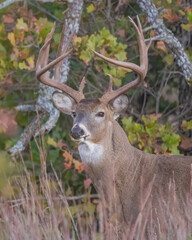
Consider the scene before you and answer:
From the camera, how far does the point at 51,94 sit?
23.3 ft

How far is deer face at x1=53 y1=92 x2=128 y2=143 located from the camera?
5707 millimetres

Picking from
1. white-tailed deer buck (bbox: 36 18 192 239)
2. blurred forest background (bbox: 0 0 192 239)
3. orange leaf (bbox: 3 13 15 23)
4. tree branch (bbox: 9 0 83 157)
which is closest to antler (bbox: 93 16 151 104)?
white-tailed deer buck (bbox: 36 18 192 239)

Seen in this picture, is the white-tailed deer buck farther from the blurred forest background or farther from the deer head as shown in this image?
the blurred forest background

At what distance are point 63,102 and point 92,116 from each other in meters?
0.55

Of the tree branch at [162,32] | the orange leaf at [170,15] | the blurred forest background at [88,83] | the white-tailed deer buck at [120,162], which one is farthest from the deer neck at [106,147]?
the orange leaf at [170,15]

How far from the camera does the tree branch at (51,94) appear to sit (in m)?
6.75

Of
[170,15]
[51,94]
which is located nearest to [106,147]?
[51,94]

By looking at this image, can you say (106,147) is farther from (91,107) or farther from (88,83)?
(88,83)

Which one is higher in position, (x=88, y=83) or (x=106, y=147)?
(x=88, y=83)

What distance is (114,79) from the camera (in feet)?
22.6

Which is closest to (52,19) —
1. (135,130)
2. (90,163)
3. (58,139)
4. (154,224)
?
(58,139)

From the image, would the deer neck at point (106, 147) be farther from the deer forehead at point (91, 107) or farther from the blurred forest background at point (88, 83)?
the blurred forest background at point (88, 83)

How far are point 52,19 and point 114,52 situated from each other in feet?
5.97

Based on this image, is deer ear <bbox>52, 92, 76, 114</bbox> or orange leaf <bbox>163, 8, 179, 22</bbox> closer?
deer ear <bbox>52, 92, 76, 114</bbox>
